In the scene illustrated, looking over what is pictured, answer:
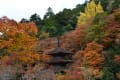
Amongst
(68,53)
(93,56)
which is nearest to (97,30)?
(93,56)

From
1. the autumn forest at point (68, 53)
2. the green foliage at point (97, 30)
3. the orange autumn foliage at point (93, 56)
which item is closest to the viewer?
the autumn forest at point (68, 53)

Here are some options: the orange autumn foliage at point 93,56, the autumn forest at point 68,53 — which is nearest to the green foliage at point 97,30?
the autumn forest at point 68,53

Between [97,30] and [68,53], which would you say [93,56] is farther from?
[68,53]

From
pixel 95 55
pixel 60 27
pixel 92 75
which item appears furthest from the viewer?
pixel 60 27

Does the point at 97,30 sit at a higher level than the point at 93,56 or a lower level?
higher

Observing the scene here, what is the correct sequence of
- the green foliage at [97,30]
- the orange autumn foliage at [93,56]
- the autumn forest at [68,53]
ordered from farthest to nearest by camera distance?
the green foliage at [97,30], the orange autumn foliage at [93,56], the autumn forest at [68,53]

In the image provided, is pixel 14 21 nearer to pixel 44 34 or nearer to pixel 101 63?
pixel 101 63

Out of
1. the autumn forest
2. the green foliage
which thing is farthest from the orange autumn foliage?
the green foliage

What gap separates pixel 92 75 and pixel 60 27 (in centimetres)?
3321

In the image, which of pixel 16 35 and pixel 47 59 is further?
pixel 47 59

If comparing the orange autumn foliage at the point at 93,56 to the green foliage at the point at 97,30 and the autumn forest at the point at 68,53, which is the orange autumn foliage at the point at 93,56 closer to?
the autumn forest at the point at 68,53

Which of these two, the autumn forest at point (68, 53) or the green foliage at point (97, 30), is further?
the green foliage at point (97, 30)

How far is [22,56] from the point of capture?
4438 centimetres

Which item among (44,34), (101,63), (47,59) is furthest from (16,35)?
(44,34)
